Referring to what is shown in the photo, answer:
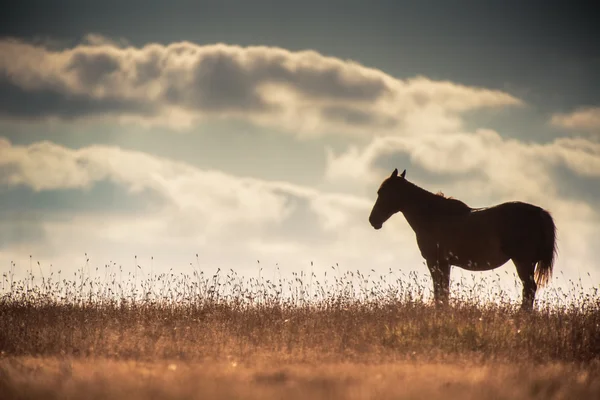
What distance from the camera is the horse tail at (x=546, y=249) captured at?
1552 cm

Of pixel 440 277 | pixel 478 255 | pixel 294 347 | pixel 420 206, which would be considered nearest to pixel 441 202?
pixel 420 206

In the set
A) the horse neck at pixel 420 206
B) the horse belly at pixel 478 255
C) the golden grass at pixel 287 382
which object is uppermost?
the horse neck at pixel 420 206

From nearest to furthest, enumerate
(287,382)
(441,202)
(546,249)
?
(287,382), (546,249), (441,202)

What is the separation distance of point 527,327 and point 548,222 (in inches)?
182

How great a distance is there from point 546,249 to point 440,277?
8.57 ft

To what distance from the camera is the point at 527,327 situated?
11711 millimetres

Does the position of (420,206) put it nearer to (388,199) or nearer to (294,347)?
(388,199)

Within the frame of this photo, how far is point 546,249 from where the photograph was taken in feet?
51.0

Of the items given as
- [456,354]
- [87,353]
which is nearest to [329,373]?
[456,354]

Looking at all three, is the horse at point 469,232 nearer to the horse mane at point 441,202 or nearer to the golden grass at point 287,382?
the horse mane at point 441,202

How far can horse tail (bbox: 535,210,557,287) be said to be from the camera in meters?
15.5

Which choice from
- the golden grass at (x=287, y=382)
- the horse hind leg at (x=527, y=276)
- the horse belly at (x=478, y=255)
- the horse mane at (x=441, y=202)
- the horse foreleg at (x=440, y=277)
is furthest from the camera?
the horse mane at (x=441, y=202)

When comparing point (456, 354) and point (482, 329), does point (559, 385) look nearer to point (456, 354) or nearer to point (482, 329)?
point (456, 354)

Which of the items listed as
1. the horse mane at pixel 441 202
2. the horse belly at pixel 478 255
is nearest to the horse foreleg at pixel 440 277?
the horse belly at pixel 478 255
